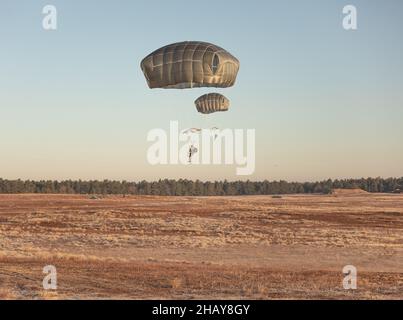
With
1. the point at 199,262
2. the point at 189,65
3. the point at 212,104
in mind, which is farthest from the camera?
the point at 212,104

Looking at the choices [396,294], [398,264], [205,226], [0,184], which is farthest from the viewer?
[0,184]

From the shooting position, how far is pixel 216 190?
198 m

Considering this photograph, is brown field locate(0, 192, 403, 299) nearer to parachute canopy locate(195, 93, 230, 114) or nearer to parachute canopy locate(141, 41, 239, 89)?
parachute canopy locate(141, 41, 239, 89)

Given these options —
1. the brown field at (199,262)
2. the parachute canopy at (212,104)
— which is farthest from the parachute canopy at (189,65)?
the parachute canopy at (212,104)

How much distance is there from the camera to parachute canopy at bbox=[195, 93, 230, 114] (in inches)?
2117

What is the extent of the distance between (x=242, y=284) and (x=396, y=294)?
218 inches

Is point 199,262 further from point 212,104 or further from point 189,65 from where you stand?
point 212,104

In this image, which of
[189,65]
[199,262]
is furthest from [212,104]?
[199,262]

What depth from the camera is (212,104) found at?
177ft

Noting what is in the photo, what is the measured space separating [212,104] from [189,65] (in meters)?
19.0

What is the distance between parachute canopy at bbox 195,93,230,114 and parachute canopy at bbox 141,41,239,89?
16408 millimetres

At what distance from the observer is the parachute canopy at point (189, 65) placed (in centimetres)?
3509
